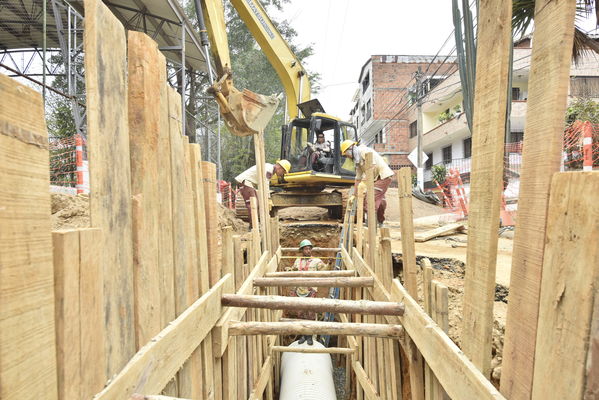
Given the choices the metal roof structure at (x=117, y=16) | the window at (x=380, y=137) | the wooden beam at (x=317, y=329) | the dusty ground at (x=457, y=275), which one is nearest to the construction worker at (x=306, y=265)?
the dusty ground at (x=457, y=275)

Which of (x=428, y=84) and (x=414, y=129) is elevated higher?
(x=428, y=84)

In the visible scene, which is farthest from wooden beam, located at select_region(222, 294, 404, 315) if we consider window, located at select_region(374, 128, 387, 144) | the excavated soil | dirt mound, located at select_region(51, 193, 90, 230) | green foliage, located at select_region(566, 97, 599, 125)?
window, located at select_region(374, 128, 387, 144)

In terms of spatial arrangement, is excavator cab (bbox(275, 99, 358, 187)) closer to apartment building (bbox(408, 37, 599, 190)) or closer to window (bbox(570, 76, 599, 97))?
apartment building (bbox(408, 37, 599, 190))

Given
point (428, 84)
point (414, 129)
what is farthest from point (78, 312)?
point (414, 129)

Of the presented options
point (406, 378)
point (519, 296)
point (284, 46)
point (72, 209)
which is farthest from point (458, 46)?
point (284, 46)

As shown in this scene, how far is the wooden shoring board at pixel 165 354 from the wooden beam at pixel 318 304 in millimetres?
216

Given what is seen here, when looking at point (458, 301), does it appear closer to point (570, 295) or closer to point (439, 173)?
point (570, 295)

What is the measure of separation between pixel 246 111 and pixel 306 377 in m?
3.37

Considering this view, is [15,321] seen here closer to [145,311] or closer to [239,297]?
[145,311]

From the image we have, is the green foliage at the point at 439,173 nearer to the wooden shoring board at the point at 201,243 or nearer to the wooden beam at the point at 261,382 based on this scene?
the wooden beam at the point at 261,382

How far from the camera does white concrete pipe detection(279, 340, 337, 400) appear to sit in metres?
4.14

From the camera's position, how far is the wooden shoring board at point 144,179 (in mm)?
1246

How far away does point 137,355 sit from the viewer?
3.79 ft

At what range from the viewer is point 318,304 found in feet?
7.23
